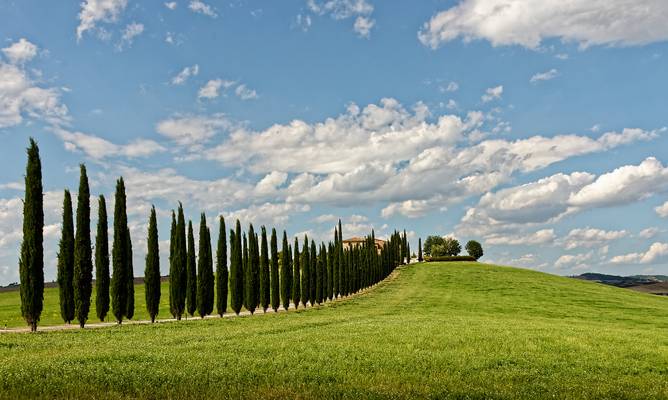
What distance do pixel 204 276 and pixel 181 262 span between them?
230 centimetres

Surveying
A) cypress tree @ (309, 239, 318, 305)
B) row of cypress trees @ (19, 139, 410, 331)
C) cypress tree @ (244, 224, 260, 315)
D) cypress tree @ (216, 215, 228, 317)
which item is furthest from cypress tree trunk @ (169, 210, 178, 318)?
cypress tree @ (309, 239, 318, 305)

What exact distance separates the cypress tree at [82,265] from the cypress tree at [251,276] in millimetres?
17841

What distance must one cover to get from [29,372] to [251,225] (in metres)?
41.1

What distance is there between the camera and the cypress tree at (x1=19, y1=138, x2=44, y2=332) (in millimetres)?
31953

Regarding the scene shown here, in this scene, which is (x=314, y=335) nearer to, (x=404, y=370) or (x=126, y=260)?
(x=404, y=370)

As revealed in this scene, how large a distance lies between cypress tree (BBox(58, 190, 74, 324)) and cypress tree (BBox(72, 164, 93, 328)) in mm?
266

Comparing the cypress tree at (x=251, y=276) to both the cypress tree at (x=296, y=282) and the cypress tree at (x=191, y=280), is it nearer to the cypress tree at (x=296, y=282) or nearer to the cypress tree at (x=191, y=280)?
the cypress tree at (x=191, y=280)

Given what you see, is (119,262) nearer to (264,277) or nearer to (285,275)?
(264,277)

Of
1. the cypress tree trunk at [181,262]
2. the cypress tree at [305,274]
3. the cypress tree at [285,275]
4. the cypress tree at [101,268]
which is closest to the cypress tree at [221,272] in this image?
the cypress tree trunk at [181,262]

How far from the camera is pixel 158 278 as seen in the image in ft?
139

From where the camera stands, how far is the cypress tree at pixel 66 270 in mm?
34969

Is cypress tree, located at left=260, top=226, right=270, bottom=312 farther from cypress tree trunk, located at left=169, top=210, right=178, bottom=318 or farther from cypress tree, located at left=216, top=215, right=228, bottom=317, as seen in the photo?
cypress tree trunk, located at left=169, top=210, right=178, bottom=318

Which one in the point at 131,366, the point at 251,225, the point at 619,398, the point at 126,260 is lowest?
the point at 619,398

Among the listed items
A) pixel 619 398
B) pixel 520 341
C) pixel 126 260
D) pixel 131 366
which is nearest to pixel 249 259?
pixel 126 260
